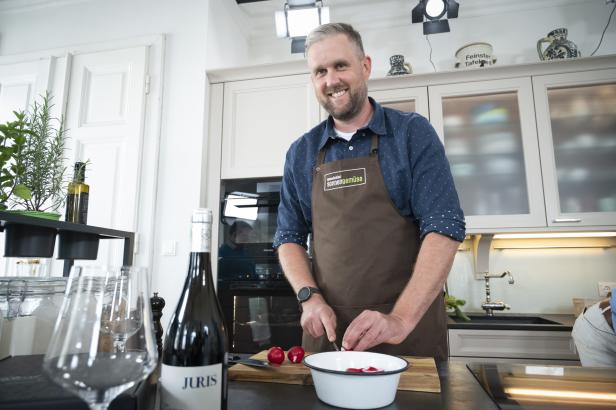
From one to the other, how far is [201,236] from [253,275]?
1.76 meters

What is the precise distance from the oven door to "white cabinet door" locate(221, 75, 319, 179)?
65 centimetres

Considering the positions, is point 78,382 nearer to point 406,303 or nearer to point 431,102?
point 406,303

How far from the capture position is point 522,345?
178cm

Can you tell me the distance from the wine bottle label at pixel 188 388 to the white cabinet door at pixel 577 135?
2076 millimetres

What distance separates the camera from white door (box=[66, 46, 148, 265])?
94.5 inches

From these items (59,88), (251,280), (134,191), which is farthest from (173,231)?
(59,88)

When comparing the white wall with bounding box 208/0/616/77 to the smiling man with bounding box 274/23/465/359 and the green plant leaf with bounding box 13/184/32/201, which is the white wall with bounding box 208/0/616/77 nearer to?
the smiling man with bounding box 274/23/465/359

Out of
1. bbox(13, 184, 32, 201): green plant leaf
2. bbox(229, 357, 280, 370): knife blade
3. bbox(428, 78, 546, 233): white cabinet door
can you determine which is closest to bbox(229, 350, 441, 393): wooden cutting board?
bbox(229, 357, 280, 370): knife blade

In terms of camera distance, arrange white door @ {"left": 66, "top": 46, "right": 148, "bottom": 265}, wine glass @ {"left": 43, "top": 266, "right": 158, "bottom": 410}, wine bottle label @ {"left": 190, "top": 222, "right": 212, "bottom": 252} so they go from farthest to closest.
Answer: white door @ {"left": 66, "top": 46, "right": 148, "bottom": 265} → wine bottle label @ {"left": 190, "top": 222, "right": 212, "bottom": 252} → wine glass @ {"left": 43, "top": 266, "right": 158, "bottom": 410}

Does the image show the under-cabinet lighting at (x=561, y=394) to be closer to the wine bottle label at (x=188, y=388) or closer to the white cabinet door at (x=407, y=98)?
the wine bottle label at (x=188, y=388)

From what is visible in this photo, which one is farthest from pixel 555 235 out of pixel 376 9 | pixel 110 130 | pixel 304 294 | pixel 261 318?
pixel 110 130

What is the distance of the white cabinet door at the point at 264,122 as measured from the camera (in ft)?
7.52

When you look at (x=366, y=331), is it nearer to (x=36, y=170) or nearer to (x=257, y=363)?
(x=257, y=363)

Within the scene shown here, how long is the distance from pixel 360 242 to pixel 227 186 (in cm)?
135
